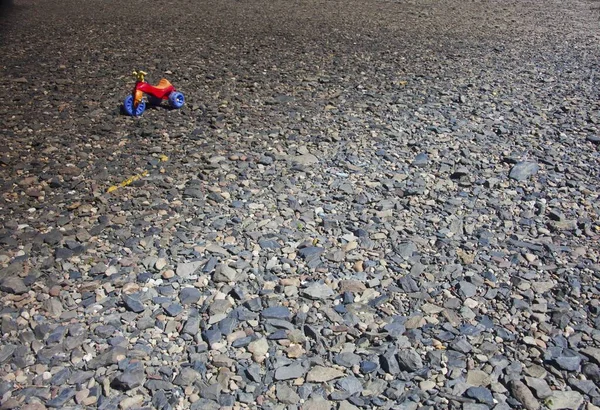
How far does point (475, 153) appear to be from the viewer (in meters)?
3.96

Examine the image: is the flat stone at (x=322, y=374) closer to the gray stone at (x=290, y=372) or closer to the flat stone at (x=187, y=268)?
the gray stone at (x=290, y=372)

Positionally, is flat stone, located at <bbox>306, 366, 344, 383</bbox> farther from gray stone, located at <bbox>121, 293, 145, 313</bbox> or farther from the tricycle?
the tricycle

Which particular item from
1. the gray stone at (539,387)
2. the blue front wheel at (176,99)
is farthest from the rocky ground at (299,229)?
the blue front wheel at (176,99)

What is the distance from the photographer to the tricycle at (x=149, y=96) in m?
4.27

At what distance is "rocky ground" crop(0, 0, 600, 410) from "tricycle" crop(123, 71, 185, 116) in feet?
0.34

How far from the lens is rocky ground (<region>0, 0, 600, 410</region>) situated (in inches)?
89.1

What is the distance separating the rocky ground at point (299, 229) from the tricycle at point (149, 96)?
0.34ft

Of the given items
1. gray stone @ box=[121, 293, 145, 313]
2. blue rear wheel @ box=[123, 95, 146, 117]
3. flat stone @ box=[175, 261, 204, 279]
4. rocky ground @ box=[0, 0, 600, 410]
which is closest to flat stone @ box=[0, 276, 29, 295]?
rocky ground @ box=[0, 0, 600, 410]

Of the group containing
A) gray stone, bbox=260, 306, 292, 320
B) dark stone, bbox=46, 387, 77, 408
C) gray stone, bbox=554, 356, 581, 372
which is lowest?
dark stone, bbox=46, 387, 77, 408

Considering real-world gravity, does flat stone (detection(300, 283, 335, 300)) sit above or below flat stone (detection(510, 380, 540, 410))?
above

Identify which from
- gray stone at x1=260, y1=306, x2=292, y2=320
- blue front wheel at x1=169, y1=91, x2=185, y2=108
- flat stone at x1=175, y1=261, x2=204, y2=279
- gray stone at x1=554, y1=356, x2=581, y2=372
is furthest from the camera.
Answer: blue front wheel at x1=169, y1=91, x2=185, y2=108

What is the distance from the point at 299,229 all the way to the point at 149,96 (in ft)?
6.32

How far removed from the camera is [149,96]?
14.5 ft

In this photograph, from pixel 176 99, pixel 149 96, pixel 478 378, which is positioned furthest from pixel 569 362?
pixel 149 96
